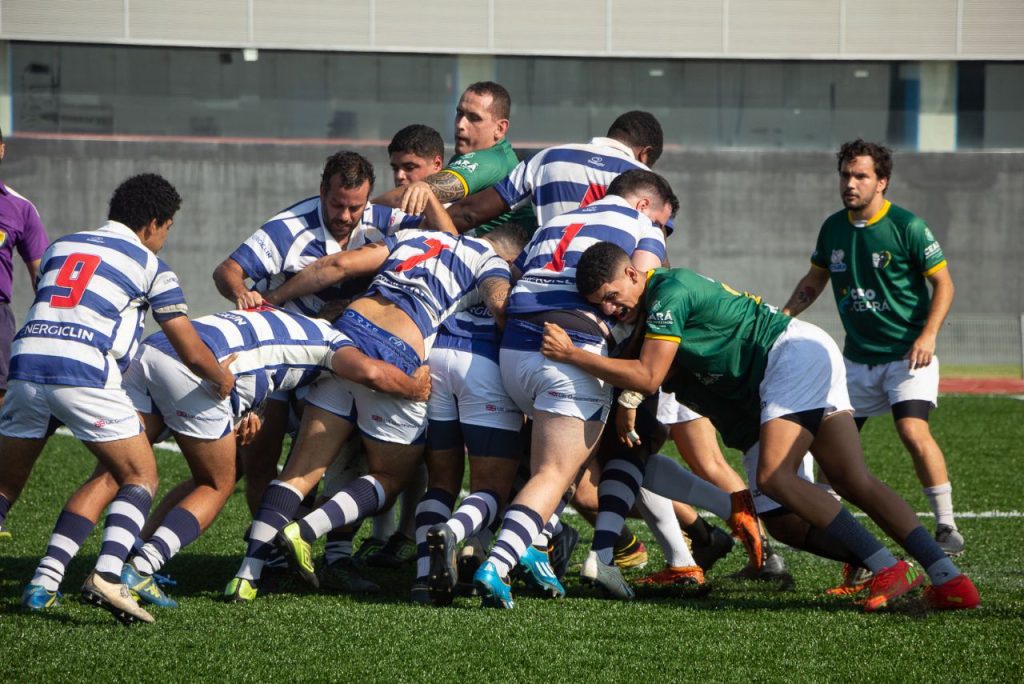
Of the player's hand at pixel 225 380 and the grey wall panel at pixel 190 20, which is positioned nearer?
the player's hand at pixel 225 380

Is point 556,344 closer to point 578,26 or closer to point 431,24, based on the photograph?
A: point 431,24

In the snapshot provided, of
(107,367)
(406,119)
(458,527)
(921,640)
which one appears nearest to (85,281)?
(107,367)

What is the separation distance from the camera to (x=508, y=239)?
6.72m

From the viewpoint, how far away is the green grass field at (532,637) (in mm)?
4234

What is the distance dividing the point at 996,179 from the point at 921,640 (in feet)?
78.2

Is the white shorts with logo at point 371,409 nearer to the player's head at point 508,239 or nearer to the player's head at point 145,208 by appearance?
the player's head at point 145,208

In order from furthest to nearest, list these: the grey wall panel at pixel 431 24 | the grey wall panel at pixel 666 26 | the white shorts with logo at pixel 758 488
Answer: the grey wall panel at pixel 666 26 → the grey wall panel at pixel 431 24 → the white shorts with logo at pixel 758 488

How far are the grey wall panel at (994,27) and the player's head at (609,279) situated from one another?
23.5 meters

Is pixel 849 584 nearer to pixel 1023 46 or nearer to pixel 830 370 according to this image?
pixel 830 370

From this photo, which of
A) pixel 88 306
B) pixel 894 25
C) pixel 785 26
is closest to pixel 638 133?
pixel 88 306

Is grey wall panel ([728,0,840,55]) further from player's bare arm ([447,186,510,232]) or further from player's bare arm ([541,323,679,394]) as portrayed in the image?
player's bare arm ([541,323,679,394])

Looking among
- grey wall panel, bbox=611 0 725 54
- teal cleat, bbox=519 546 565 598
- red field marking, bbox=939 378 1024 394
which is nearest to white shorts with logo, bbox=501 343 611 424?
teal cleat, bbox=519 546 565 598

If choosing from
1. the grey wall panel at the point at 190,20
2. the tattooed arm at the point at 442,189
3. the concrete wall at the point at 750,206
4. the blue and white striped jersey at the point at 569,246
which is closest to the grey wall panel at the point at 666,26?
the concrete wall at the point at 750,206

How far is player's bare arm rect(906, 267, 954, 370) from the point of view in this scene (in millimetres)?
6840
